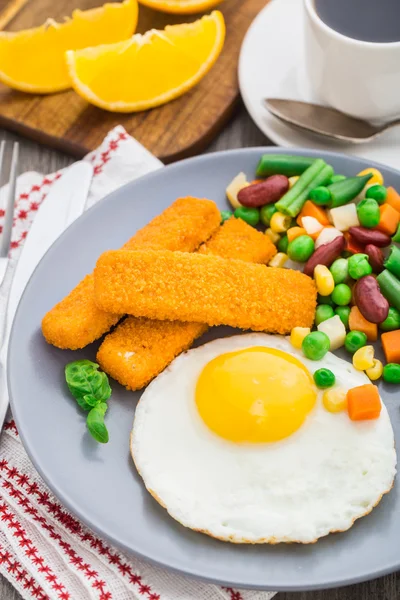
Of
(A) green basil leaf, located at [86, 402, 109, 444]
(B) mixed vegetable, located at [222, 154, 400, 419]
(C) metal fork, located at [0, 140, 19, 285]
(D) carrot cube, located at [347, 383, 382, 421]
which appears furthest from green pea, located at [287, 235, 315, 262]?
(C) metal fork, located at [0, 140, 19, 285]

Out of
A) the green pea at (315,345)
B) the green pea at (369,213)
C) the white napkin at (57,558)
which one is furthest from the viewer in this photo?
the green pea at (369,213)

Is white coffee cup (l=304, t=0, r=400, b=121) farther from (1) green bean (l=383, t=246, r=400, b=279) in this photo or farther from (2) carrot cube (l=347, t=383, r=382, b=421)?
(2) carrot cube (l=347, t=383, r=382, b=421)

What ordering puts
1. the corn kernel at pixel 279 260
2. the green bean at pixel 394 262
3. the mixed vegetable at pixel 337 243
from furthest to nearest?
1. the corn kernel at pixel 279 260
2. the green bean at pixel 394 262
3. the mixed vegetable at pixel 337 243

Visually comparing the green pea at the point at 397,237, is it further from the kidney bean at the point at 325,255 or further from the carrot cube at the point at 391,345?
the carrot cube at the point at 391,345

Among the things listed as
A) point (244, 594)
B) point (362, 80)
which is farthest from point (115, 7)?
point (244, 594)

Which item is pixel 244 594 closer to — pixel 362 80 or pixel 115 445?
pixel 115 445

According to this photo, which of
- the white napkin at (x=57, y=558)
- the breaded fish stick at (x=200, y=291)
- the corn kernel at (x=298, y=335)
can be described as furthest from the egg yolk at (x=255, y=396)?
the white napkin at (x=57, y=558)
